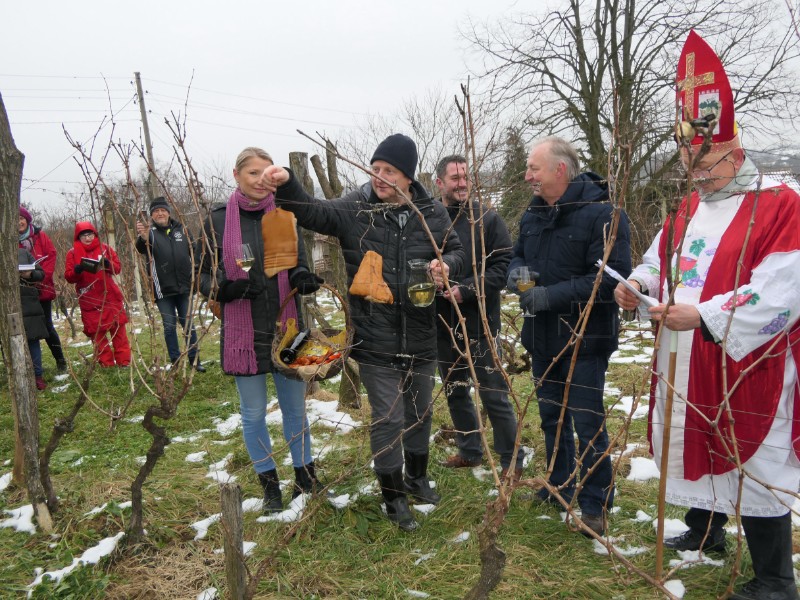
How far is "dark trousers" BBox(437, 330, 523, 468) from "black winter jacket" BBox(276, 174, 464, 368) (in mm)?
394

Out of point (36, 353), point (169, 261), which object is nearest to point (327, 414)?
point (169, 261)

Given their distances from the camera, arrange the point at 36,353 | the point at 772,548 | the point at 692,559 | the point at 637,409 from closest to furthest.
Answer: the point at 772,548 → the point at 692,559 → the point at 637,409 → the point at 36,353

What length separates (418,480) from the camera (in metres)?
3.14

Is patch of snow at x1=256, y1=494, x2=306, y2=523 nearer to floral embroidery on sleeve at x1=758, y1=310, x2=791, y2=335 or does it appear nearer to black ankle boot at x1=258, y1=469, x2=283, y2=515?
black ankle boot at x1=258, y1=469, x2=283, y2=515

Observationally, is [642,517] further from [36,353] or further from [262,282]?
[36,353]

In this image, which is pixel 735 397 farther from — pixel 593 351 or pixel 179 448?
A: pixel 179 448

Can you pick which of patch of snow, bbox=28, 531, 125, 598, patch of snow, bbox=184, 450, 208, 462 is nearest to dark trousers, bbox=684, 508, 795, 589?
patch of snow, bbox=28, 531, 125, 598

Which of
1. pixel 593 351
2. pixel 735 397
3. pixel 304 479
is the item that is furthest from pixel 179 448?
pixel 735 397

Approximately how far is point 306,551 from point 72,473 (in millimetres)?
1984

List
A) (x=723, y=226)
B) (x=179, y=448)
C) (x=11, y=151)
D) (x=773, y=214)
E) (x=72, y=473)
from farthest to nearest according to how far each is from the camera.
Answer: (x=179, y=448) → (x=72, y=473) → (x=11, y=151) → (x=723, y=226) → (x=773, y=214)

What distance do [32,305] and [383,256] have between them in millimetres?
4539

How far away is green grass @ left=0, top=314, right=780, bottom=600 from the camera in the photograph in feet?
7.61

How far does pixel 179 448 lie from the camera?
13.3ft

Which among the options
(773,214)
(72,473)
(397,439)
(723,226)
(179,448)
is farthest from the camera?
(179,448)
